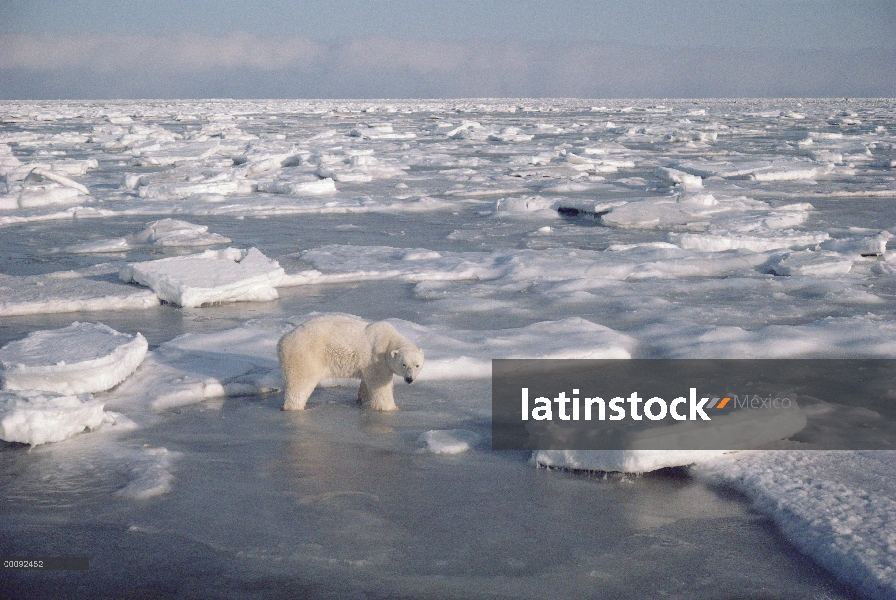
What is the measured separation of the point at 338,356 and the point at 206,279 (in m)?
2.88

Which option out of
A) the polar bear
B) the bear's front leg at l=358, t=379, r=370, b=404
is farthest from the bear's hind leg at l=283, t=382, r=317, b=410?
the bear's front leg at l=358, t=379, r=370, b=404

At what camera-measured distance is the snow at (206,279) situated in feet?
21.3

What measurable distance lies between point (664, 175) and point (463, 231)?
7025 millimetres

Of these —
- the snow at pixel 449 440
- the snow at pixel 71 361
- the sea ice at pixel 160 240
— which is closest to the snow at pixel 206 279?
the snow at pixel 71 361

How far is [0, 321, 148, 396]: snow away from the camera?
4340mm

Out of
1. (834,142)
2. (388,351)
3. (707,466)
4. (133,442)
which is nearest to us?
(707,466)

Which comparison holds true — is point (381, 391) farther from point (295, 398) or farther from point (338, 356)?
point (295, 398)

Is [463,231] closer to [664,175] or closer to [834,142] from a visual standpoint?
[664,175]

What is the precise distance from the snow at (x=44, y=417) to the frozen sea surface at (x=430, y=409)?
5 centimetres

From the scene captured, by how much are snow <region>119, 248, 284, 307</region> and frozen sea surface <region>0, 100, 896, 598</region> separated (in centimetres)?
3

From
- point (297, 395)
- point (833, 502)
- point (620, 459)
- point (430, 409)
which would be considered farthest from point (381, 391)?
point (833, 502)

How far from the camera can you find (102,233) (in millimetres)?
10305

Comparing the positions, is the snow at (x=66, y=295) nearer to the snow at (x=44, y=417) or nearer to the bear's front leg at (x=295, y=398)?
the snow at (x=44, y=417)

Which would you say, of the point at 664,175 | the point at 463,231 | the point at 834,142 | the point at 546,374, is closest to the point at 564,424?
the point at 546,374
